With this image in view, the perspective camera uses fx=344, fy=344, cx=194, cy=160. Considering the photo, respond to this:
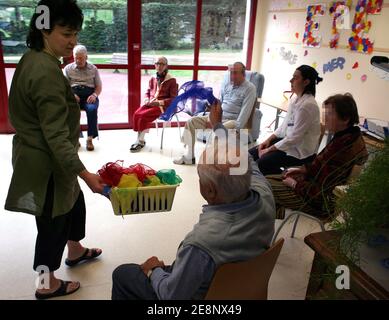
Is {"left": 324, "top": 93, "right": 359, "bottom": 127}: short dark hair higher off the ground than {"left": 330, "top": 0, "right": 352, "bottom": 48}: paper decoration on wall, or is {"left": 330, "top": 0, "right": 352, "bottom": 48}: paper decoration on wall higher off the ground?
{"left": 330, "top": 0, "right": 352, "bottom": 48}: paper decoration on wall

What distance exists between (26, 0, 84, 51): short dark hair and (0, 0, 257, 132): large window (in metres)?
3.46

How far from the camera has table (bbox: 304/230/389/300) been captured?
99 cm

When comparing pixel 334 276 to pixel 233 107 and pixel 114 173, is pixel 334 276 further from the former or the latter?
pixel 233 107

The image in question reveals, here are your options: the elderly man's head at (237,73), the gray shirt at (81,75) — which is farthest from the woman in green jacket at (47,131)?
the gray shirt at (81,75)

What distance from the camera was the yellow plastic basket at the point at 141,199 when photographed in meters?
1.51

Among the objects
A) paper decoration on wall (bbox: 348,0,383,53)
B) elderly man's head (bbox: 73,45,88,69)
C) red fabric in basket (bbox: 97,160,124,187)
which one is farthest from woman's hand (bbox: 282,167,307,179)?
elderly man's head (bbox: 73,45,88,69)

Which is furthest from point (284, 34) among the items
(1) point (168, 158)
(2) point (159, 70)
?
(1) point (168, 158)

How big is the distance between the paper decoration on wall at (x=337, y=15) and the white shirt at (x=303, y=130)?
5.57ft

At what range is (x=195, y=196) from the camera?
3.17m

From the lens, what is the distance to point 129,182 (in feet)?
5.04

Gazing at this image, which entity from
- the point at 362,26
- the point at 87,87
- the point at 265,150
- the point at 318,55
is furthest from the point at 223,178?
the point at 318,55

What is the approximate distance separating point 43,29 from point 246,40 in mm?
4608

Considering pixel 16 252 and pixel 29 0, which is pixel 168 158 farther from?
pixel 29 0

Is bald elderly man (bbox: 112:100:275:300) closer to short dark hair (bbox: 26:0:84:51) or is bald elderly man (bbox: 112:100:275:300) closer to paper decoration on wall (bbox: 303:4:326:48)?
short dark hair (bbox: 26:0:84:51)
